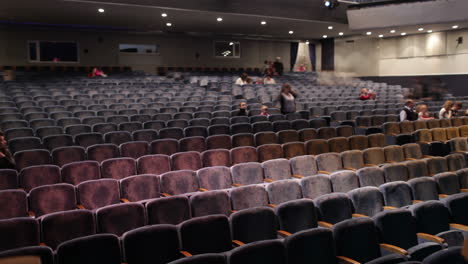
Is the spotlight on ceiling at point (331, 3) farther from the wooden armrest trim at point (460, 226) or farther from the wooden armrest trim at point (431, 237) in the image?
the wooden armrest trim at point (431, 237)

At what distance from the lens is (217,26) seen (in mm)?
10711

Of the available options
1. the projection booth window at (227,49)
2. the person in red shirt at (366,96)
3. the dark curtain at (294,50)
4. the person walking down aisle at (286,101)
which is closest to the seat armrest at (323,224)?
the person walking down aisle at (286,101)

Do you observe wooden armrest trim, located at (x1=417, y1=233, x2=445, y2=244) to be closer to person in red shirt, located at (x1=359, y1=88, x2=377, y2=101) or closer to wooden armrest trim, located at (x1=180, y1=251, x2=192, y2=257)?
wooden armrest trim, located at (x1=180, y1=251, x2=192, y2=257)

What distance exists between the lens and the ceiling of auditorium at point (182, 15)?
7.99 m

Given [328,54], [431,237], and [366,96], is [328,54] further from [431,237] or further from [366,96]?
[431,237]

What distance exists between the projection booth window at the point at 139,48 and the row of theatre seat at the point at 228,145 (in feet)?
26.2

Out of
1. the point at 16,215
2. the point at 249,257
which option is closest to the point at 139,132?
the point at 16,215

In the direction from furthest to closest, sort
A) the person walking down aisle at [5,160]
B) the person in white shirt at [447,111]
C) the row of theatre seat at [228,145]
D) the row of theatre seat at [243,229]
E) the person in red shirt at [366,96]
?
the person in red shirt at [366,96] < the person in white shirt at [447,111] < the row of theatre seat at [228,145] < the person walking down aisle at [5,160] < the row of theatre seat at [243,229]

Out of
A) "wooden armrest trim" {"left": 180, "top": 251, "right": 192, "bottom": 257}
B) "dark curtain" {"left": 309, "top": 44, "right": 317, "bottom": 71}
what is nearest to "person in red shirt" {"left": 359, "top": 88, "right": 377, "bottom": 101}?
"wooden armrest trim" {"left": 180, "top": 251, "right": 192, "bottom": 257}

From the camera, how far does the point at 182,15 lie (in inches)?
355

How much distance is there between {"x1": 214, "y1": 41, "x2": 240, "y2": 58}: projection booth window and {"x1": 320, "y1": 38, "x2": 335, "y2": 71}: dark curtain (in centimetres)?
280

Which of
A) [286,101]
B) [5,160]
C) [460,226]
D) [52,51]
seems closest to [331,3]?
[286,101]

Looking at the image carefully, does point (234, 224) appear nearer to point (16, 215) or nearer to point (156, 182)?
point (156, 182)

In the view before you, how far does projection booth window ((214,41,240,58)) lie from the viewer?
13.2 meters
